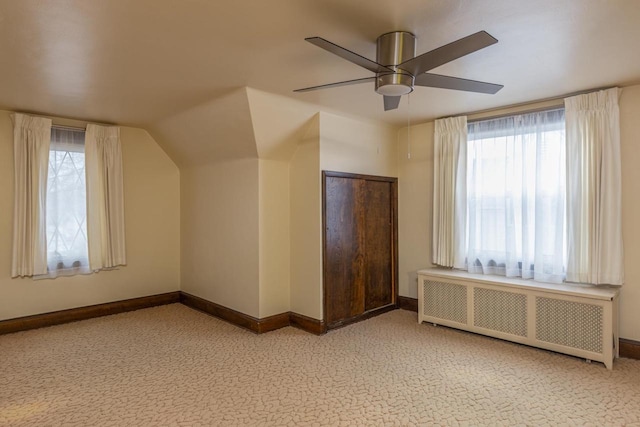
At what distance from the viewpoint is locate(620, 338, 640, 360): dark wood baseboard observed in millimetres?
3258

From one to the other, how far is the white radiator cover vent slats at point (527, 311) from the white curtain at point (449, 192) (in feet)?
0.93

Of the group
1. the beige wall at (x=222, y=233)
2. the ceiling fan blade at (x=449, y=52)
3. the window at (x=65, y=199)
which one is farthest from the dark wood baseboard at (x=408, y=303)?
the window at (x=65, y=199)

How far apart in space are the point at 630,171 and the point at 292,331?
3.60 m

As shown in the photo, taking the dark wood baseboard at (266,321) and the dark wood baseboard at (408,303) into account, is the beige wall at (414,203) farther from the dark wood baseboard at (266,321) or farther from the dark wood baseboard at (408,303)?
the dark wood baseboard at (266,321)

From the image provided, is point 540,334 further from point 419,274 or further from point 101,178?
point 101,178

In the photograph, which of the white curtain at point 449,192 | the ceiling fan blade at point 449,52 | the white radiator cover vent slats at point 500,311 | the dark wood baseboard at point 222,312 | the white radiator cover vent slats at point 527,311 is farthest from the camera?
the white curtain at point 449,192

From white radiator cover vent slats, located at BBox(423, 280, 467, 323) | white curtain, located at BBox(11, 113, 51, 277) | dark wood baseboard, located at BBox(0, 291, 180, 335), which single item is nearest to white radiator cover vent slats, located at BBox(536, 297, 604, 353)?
white radiator cover vent slats, located at BBox(423, 280, 467, 323)

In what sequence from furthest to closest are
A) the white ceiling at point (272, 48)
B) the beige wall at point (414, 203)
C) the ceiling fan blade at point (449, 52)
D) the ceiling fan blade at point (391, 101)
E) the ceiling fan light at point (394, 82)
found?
the beige wall at point (414, 203), the ceiling fan blade at point (391, 101), the ceiling fan light at point (394, 82), the white ceiling at point (272, 48), the ceiling fan blade at point (449, 52)

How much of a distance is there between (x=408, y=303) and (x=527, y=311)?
1.60m

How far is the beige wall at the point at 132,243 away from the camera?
406 centimetres

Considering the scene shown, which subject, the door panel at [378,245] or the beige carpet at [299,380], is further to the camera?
the door panel at [378,245]

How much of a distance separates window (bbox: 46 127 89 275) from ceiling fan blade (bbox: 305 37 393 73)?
3890mm

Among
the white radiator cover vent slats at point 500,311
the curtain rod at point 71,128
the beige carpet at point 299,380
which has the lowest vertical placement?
the beige carpet at point 299,380

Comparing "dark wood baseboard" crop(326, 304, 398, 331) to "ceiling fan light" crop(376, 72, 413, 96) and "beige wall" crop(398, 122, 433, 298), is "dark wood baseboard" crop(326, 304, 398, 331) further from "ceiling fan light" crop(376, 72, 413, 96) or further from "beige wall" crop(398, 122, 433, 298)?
"ceiling fan light" crop(376, 72, 413, 96)
